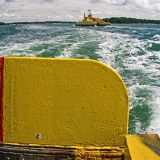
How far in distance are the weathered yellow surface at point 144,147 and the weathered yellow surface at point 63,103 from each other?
14 cm

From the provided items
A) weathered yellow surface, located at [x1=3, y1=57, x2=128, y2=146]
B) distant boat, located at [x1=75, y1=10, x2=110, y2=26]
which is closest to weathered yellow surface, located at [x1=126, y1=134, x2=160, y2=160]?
weathered yellow surface, located at [x1=3, y1=57, x2=128, y2=146]

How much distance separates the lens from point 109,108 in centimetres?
230

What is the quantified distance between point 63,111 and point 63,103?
67mm

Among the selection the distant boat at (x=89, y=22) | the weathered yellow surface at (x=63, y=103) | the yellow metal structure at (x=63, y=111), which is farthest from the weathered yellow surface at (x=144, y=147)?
the distant boat at (x=89, y=22)

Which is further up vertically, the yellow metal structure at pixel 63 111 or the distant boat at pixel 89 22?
the distant boat at pixel 89 22

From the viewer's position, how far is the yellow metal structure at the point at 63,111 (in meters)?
2.25

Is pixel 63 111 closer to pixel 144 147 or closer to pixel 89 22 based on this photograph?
pixel 144 147

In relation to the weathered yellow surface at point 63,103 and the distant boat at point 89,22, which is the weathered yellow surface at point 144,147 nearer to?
the weathered yellow surface at point 63,103

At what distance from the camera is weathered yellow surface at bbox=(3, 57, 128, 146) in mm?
2254

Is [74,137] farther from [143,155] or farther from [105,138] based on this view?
[143,155]

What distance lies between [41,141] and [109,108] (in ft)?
2.08

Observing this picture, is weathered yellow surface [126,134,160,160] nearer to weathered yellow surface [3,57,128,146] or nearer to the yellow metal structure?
the yellow metal structure

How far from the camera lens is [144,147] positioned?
2127 mm

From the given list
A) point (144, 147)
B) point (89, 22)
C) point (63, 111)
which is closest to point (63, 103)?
point (63, 111)
